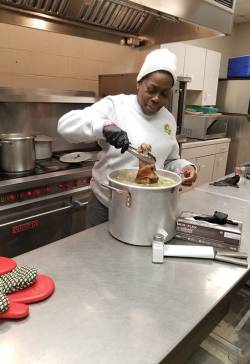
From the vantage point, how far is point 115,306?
67 cm

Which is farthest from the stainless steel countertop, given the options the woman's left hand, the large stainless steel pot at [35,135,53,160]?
the large stainless steel pot at [35,135,53,160]

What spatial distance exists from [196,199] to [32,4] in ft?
4.94

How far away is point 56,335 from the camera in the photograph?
1.91 feet

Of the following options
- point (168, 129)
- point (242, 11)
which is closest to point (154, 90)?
point (168, 129)

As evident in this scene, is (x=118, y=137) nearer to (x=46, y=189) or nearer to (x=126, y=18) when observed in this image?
(x=46, y=189)

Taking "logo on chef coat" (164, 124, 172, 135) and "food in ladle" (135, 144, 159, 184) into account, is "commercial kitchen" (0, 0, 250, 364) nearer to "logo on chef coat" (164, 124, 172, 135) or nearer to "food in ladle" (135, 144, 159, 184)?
"food in ladle" (135, 144, 159, 184)

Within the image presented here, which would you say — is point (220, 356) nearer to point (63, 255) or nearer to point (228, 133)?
point (63, 255)

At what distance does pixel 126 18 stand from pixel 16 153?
4.17ft

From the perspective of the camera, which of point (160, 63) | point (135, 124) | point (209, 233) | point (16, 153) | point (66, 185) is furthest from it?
point (66, 185)

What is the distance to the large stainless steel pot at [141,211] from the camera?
83cm

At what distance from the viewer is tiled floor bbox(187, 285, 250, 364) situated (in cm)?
137

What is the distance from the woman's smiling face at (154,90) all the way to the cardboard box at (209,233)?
49cm

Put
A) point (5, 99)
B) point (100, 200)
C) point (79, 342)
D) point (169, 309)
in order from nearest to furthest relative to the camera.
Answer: point (79, 342)
point (169, 309)
point (100, 200)
point (5, 99)

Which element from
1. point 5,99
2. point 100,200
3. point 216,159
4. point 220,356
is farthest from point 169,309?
point 216,159
